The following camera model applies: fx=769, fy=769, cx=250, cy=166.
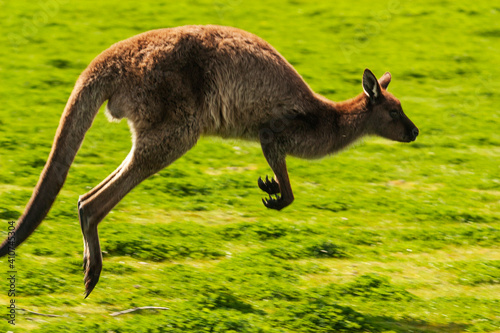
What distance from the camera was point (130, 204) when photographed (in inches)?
360

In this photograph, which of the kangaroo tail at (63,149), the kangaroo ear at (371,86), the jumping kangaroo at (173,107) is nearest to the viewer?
the kangaroo tail at (63,149)

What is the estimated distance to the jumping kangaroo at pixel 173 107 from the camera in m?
6.18

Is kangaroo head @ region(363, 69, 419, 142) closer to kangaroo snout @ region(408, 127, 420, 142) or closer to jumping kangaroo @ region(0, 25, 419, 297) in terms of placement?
kangaroo snout @ region(408, 127, 420, 142)

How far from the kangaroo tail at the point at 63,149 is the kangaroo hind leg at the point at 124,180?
39 cm

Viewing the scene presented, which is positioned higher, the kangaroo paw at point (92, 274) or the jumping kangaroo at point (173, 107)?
the jumping kangaroo at point (173, 107)

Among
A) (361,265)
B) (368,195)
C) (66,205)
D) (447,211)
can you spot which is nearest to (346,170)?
(368,195)

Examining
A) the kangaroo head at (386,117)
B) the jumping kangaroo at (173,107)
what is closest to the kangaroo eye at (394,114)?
the kangaroo head at (386,117)

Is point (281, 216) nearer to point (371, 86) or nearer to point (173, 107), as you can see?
point (371, 86)

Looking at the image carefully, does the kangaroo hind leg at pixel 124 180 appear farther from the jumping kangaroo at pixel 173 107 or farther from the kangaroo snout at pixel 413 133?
the kangaroo snout at pixel 413 133

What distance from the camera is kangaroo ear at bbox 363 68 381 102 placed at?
743 cm

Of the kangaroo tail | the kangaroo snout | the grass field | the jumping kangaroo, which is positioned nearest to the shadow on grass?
the grass field

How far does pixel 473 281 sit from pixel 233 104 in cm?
318

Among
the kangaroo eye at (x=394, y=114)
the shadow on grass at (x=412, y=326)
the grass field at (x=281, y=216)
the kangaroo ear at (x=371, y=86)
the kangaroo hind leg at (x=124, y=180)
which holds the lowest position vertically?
the shadow on grass at (x=412, y=326)

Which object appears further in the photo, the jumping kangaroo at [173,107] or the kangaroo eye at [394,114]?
the kangaroo eye at [394,114]
